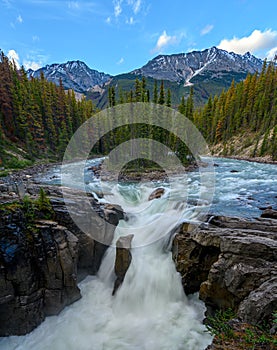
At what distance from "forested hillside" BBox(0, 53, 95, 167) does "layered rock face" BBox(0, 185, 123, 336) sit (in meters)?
25.5

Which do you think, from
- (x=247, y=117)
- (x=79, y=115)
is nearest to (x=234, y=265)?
(x=79, y=115)

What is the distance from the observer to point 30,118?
42.7 m

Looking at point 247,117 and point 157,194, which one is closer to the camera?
point 157,194

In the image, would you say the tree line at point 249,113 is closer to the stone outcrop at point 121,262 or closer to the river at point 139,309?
the river at point 139,309

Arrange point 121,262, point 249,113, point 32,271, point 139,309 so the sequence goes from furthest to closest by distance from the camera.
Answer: point 249,113 < point 121,262 < point 139,309 < point 32,271

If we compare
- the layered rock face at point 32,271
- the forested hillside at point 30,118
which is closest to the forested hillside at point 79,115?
the forested hillside at point 30,118

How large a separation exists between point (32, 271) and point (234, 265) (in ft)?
23.3

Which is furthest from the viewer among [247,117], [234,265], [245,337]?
[247,117]

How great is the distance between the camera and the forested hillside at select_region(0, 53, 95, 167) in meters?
38.1

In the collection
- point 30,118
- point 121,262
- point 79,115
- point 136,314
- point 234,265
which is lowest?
point 136,314

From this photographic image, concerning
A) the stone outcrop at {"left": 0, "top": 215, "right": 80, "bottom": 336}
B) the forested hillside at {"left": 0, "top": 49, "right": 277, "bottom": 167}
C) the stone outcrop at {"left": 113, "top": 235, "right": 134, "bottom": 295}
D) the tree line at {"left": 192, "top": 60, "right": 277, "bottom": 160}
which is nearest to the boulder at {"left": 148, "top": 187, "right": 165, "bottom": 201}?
the stone outcrop at {"left": 113, "top": 235, "right": 134, "bottom": 295}

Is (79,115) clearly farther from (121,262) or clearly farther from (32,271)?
(32,271)

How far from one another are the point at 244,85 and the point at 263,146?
3615 centimetres

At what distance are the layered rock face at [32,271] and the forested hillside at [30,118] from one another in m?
25.5
